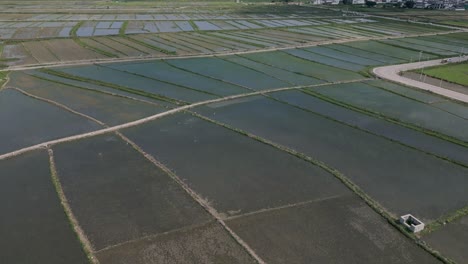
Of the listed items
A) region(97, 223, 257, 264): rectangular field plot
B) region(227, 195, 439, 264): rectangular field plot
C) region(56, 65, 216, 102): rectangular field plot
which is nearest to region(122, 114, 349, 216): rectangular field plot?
region(227, 195, 439, 264): rectangular field plot

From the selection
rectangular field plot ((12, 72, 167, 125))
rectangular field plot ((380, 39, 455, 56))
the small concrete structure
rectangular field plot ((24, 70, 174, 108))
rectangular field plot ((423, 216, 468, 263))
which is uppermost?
rectangular field plot ((380, 39, 455, 56))

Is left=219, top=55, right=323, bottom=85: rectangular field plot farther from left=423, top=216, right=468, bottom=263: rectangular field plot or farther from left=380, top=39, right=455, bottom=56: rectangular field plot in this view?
left=423, top=216, right=468, bottom=263: rectangular field plot

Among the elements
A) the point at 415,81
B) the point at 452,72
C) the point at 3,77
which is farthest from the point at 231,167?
the point at 452,72

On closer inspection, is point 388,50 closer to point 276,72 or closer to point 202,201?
point 276,72

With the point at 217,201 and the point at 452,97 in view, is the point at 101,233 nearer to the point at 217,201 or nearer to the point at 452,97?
the point at 217,201

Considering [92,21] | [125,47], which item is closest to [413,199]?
[125,47]

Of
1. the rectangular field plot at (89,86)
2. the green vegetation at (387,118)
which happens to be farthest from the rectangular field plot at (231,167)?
the green vegetation at (387,118)

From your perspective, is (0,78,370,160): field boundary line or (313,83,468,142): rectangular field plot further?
(313,83,468,142): rectangular field plot
